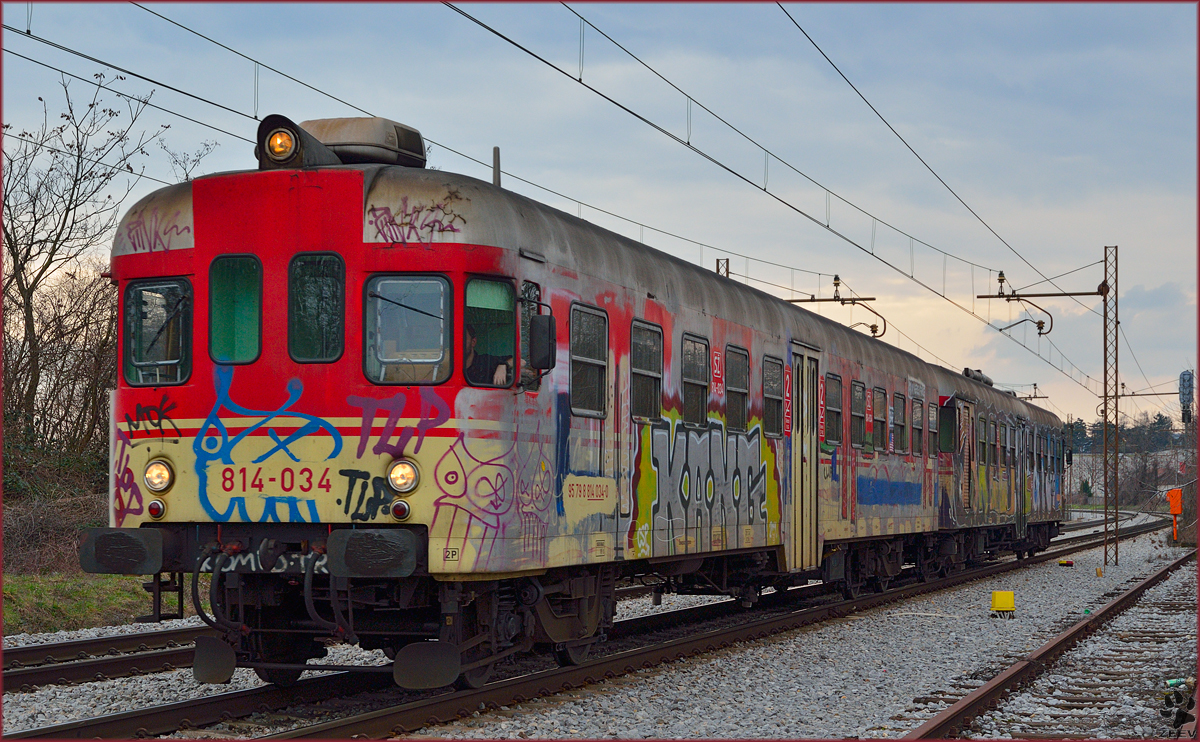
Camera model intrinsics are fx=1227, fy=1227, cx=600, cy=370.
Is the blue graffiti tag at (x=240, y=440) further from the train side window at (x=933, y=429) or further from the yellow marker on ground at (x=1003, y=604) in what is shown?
the train side window at (x=933, y=429)

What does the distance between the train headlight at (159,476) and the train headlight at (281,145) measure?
2.26m

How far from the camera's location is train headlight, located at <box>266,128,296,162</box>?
8.61 m

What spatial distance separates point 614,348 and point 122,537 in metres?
4.04

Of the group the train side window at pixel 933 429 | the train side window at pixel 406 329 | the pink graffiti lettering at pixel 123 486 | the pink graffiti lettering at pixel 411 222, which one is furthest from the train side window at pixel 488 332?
the train side window at pixel 933 429

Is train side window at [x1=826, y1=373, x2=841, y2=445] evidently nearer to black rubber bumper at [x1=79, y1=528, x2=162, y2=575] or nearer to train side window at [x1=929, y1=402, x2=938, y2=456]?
train side window at [x1=929, y1=402, x2=938, y2=456]

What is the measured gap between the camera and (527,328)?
864cm

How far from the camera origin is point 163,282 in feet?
28.5

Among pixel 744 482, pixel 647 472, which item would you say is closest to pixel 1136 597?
pixel 744 482

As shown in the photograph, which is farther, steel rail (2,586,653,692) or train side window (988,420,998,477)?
train side window (988,420,998,477)

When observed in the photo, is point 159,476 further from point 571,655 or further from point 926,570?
point 926,570

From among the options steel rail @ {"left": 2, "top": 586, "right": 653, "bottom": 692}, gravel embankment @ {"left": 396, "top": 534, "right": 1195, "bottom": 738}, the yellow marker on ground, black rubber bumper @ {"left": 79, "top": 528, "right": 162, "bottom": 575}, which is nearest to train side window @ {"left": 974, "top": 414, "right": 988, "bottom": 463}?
gravel embankment @ {"left": 396, "top": 534, "right": 1195, "bottom": 738}

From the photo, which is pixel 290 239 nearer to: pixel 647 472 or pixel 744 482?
pixel 647 472

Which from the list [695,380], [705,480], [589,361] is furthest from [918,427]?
[589,361]

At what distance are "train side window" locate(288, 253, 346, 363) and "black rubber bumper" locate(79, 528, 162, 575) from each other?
1542mm
